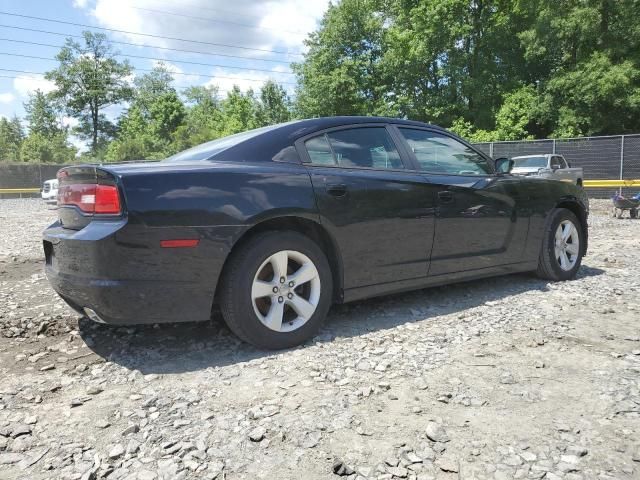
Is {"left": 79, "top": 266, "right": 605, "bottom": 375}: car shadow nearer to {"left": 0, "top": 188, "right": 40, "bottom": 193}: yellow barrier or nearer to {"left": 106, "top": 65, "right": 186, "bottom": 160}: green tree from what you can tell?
{"left": 0, "top": 188, "right": 40, "bottom": 193}: yellow barrier

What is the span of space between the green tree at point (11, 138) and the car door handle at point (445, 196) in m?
66.9

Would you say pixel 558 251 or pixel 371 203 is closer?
pixel 371 203

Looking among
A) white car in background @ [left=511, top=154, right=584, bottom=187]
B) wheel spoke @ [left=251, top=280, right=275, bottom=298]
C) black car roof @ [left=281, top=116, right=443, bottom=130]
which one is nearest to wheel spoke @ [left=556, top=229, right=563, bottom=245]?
black car roof @ [left=281, top=116, right=443, bottom=130]

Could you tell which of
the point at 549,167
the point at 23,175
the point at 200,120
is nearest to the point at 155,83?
the point at 200,120

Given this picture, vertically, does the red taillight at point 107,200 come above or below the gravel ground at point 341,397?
above

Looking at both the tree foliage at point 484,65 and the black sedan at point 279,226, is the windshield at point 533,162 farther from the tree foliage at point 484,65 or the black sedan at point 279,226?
the black sedan at point 279,226

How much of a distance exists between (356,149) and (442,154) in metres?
0.96

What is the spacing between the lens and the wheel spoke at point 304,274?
3.32 metres

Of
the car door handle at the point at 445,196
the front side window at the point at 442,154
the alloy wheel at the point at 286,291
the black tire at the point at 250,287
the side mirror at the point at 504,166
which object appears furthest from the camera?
the side mirror at the point at 504,166

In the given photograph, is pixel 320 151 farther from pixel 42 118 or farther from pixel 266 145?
pixel 42 118

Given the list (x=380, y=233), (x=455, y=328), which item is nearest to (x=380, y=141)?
(x=380, y=233)

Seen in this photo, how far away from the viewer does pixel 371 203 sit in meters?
3.60

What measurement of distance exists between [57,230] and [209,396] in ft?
5.15

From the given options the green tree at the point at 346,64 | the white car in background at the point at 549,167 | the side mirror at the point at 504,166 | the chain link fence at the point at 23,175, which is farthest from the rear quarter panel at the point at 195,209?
the chain link fence at the point at 23,175
